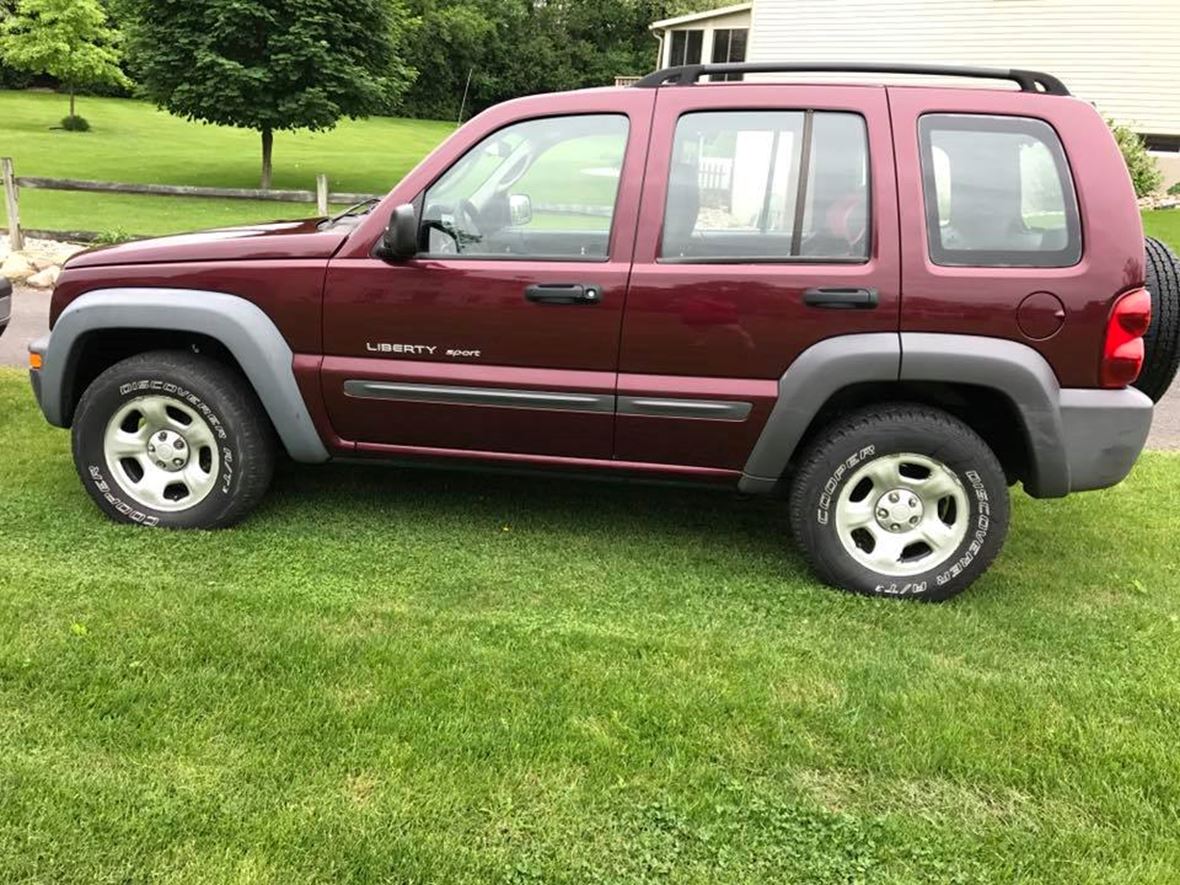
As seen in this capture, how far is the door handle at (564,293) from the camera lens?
3.70 m

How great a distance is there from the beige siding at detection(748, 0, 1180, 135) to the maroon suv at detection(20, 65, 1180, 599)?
56.7 feet

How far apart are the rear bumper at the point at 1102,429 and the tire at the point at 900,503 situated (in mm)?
269

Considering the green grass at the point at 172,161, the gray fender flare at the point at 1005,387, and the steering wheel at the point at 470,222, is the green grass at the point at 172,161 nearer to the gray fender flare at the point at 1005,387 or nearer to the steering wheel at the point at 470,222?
the steering wheel at the point at 470,222

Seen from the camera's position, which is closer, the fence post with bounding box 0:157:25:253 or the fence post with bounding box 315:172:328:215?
the fence post with bounding box 0:157:25:253

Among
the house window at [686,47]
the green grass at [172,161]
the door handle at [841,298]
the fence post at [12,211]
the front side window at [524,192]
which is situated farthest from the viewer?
the house window at [686,47]

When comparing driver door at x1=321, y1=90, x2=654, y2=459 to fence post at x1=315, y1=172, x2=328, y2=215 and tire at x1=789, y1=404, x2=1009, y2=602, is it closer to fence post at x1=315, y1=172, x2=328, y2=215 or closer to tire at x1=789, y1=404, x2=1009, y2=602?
tire at x1=789, y1=404, x2=1009, y2=602

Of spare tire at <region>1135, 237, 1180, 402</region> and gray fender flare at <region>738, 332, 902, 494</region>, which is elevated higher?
spare tire at <region>1135, 237, 1180, 402</region>

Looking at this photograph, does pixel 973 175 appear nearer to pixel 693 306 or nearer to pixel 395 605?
pixel 693 306

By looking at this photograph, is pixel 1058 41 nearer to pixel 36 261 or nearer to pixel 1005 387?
pixel 36 261

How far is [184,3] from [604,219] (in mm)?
17936

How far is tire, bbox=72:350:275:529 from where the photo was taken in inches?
159

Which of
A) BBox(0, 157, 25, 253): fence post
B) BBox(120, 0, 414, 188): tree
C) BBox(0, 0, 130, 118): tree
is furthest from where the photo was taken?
BBox(0, 0, 130, 118): tree

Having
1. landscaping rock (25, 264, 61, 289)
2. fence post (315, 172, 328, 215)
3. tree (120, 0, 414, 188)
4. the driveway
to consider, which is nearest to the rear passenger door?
the driveway

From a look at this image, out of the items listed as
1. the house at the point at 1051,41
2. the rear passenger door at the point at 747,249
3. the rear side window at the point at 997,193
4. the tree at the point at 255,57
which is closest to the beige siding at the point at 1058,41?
the house at the point at 1051,41
